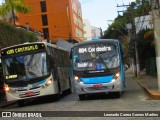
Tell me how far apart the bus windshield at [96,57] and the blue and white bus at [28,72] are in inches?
57.5

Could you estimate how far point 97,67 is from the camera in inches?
761

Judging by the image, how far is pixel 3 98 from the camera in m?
27.2

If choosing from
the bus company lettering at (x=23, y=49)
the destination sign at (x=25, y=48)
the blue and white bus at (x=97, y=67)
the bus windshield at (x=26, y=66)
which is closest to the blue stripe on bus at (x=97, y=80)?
the blue and white bus at (x=97, y=67)

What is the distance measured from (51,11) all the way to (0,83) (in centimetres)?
6687

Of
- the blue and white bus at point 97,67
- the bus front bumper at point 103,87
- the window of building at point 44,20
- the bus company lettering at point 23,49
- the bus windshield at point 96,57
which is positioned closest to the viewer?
the bus front bumper at point 103,87

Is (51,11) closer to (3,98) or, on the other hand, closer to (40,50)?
(3,98)

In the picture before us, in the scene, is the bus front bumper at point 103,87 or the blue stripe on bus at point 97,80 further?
the blue stripe on bus at point 97,80

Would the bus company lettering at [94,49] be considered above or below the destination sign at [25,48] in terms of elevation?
below

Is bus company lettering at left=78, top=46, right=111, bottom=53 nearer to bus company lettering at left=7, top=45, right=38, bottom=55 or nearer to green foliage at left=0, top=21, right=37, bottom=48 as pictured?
bus company lettering at left=7, top=45, right=38, bottom=55

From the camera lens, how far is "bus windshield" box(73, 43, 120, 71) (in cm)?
1939

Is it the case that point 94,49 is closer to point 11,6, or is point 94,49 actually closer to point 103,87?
point 103,87

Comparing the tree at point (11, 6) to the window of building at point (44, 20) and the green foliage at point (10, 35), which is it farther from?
the window of building at point (44, 20)

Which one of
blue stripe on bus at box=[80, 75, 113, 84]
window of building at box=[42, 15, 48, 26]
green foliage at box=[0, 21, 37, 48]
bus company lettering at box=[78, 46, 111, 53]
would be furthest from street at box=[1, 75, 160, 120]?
window of building at box=[42, 15, 48, 26]

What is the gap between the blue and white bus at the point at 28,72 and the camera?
19.6 m
